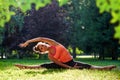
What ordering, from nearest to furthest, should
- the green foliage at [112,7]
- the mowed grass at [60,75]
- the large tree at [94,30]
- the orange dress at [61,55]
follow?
the green foliage at [112,7] → the mowed grass at [60,75] → the orange dress at [61,55] → the large tree at [94,30]

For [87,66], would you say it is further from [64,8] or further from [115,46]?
[64,8]

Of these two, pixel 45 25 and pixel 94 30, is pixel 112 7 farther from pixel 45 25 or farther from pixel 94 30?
pixel 45 25

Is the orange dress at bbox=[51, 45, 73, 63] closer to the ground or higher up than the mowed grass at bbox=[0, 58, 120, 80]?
higher up

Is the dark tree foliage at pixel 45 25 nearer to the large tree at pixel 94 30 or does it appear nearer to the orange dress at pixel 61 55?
the large tree at pixel 94 30

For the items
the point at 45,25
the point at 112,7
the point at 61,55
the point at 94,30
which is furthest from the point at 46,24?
the point at 112,7

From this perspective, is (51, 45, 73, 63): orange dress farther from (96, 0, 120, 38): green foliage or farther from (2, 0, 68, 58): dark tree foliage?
(2, 0, 68, 58): dark tree foliage

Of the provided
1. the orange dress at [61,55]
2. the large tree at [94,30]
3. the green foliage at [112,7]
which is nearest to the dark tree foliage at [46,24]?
the large tree at [94,30]

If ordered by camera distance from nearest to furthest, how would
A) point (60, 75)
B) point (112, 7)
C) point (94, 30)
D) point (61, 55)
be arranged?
point (112, 7) < point (60, 75) < point (61, 55) < point (94, 30)

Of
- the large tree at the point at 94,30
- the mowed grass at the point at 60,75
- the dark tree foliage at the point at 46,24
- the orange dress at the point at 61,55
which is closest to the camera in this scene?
the mowed grass at the point at 60,75

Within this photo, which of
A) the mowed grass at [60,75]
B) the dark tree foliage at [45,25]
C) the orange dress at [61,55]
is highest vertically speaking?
the dark tree foliage at [45,25]

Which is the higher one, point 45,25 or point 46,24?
point 46,24

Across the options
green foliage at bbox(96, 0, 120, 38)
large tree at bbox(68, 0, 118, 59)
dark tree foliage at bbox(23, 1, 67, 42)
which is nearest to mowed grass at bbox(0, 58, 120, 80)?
green foliage at bbox(96, 0, 120, 38)

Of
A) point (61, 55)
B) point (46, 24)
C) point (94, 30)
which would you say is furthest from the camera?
point (46, 24)

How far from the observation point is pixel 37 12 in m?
40.1
